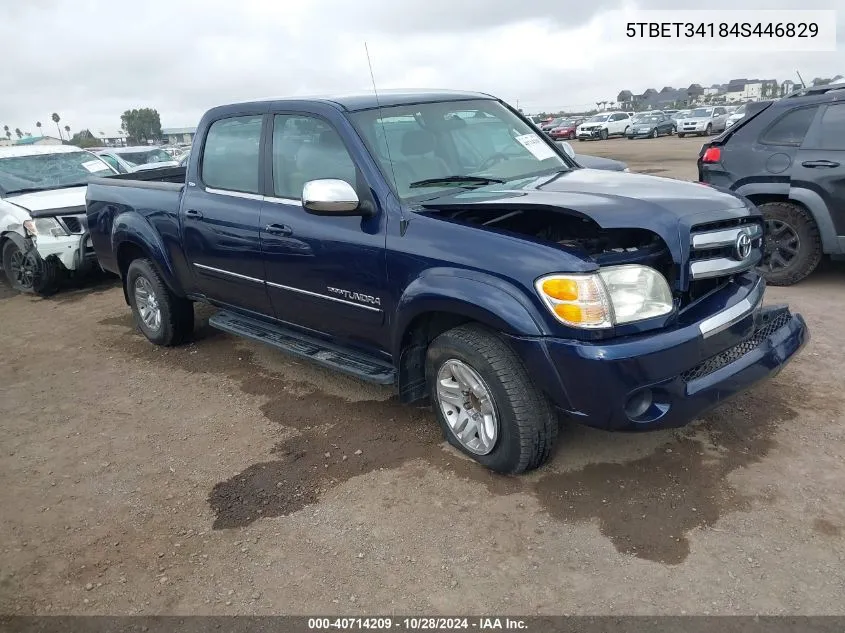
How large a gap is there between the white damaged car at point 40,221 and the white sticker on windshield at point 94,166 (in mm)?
206

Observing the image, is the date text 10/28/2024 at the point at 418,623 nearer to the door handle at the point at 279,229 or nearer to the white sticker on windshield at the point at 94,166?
the door handle at the point at 279,229

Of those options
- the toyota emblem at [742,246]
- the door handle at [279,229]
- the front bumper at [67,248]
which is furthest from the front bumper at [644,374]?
the front bumper at [67,248]

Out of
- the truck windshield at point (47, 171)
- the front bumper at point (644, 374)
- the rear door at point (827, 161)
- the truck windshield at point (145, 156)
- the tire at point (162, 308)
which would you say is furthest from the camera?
the truck windshield at point (145, 156)

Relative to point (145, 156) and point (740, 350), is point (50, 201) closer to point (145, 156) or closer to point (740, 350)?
point (145, 156)

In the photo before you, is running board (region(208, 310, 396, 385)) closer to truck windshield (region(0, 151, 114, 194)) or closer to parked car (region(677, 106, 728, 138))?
truck windshield (region(0, 151, 114, 194))

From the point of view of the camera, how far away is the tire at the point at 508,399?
3135 millimetres

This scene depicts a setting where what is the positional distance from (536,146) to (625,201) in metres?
1.47

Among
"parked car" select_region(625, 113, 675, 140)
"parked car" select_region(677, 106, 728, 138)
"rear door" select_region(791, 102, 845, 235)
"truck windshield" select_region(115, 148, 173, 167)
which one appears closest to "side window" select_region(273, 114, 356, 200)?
"rear door" select_region(791, 102, 845, 235)

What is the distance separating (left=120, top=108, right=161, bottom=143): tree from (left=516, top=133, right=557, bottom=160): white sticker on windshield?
2577 inches

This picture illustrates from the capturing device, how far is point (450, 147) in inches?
157

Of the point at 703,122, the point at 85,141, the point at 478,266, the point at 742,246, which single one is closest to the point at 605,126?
the point at 703,122

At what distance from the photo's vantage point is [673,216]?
3002 mm

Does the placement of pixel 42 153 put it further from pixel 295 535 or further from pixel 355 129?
pixel 295 535

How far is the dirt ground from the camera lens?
2.67 metres
